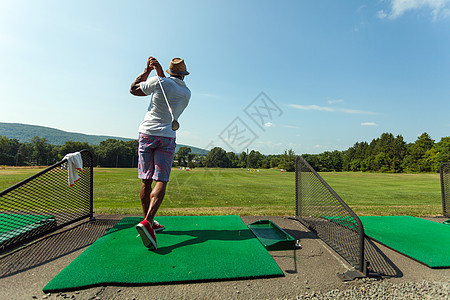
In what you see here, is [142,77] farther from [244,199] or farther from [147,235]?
[244,199]

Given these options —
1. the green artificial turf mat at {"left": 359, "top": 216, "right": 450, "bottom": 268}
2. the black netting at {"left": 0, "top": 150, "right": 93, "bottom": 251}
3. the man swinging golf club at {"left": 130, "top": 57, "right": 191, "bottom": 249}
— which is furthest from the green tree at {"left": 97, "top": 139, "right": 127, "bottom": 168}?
the green artificial turf mat at {"left": 359, "top": 216, "right": 450, "bottom": 268}

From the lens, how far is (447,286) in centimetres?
232

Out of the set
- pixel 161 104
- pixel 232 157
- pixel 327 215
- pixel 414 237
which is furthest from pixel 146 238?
pixel 232 157

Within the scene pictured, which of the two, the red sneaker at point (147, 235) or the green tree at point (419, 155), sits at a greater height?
the green tree at point (419, 155)

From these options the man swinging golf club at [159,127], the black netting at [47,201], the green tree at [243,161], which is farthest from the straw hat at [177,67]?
the green tree at [243,161]

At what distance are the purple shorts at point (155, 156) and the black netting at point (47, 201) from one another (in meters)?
1.22

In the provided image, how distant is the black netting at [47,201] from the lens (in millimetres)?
2938

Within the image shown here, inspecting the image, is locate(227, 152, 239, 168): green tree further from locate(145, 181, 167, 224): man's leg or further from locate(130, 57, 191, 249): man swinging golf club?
locate(145, 181, 167, 224): man's leg

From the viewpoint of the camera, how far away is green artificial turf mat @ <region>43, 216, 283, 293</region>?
2.20 meters

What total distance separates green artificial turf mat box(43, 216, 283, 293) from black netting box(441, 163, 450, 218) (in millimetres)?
4944

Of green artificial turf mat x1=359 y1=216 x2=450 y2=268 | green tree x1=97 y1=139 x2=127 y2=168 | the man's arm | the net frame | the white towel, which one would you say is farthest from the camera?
green tree x1=97 y1=139 x2=127 y2=168

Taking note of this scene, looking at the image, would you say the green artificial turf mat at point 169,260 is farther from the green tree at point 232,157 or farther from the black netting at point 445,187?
the green tree at point 232,157

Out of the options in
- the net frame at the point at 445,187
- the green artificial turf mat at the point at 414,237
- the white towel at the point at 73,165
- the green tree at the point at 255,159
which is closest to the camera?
the green artificial turf mat at the point at 414,237

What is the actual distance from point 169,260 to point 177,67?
2584 millimetres
